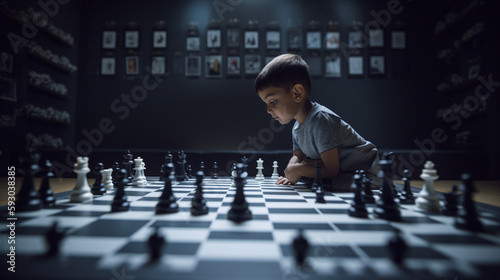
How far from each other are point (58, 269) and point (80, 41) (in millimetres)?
4720

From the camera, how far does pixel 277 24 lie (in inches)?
155

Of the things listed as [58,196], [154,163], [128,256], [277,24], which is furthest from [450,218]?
[277,24]

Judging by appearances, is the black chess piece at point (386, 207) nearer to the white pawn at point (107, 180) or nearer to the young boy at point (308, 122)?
the young boy at point (308, 122)

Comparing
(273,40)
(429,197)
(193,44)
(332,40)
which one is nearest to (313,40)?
(332,40)

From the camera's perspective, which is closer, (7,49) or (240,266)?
(240,266)

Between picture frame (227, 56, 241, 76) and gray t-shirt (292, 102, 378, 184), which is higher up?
picture frame (227, 56, 241, 76)

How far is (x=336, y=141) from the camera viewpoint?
1.50m

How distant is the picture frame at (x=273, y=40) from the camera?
391 cm

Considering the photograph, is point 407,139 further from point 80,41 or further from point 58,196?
point 80,41

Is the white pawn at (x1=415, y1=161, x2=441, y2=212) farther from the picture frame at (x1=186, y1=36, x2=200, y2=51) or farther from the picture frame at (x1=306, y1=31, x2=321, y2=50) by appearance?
the picture frame at (x1=186, y1=36, x2=200, y2=51)

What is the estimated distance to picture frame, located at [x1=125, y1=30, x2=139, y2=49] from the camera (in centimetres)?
396

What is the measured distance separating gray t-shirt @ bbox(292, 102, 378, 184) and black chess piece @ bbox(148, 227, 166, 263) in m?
1.19

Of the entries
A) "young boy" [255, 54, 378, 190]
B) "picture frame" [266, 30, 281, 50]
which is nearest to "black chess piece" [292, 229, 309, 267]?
"young boy" [255, 54, 378, 190]

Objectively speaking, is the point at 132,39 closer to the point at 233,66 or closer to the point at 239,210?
the point at 233,66
